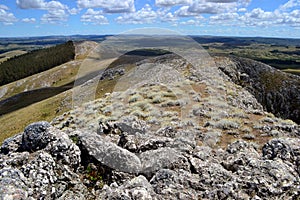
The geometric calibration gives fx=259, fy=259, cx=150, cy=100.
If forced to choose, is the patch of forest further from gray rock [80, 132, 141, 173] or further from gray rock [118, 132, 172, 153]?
gray rock [80, 132, 141, 173]

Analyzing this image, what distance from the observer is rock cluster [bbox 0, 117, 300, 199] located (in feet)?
26.3

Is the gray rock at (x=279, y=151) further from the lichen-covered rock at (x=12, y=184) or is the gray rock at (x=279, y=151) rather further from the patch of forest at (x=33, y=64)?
the patch of forest at (x=33, y=64)

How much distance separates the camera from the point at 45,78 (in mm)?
94750

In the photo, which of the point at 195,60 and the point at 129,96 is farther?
the point at 195,60

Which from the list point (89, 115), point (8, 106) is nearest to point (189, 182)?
point (89, 115)

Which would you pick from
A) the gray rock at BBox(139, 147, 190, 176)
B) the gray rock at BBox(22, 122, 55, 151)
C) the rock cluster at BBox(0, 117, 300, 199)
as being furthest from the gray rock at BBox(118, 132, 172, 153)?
the gray rock at BBox(22, 122, 55, 151)

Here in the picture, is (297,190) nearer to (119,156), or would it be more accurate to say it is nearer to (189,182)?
(189,182)

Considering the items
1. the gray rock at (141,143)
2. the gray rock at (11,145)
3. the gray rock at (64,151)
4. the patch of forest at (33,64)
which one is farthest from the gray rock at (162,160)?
the patch of forest at (33,64)

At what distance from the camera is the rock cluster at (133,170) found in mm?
8031

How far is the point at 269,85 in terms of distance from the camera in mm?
39312

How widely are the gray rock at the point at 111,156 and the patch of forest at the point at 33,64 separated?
116m

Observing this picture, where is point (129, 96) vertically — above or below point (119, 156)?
below

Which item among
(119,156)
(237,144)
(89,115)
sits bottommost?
(89,115)

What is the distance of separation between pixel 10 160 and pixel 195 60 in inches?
1494
